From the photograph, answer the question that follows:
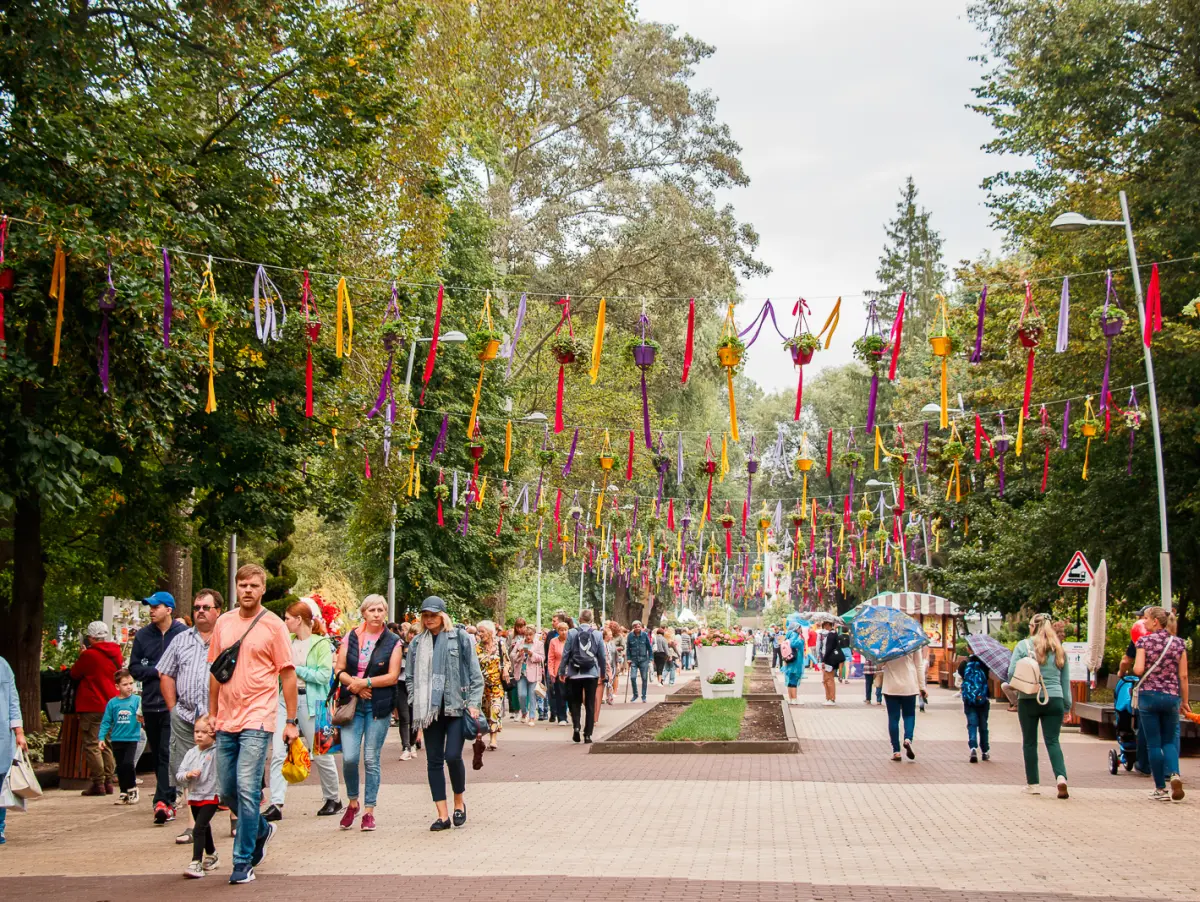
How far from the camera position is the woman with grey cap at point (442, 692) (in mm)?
10500

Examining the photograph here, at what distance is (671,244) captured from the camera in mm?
39875

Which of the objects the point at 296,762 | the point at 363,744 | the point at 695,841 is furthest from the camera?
the point at 363,744

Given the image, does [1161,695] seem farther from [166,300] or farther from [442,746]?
[166,300]

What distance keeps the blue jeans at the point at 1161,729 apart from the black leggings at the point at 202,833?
320 inches

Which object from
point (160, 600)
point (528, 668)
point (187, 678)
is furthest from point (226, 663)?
point (528, 668)

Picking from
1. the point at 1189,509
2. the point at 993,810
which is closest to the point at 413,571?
the point at 1189,509

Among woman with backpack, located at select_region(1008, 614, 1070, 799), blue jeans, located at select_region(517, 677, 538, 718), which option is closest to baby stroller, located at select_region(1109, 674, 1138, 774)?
woman with backpack, located at select_region(1008, 614, 1070, 799)

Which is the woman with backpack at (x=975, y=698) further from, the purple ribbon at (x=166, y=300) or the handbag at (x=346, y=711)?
the purple ribbon at (x=166, y=300)

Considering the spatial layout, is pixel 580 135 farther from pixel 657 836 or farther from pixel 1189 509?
pixel 657 836

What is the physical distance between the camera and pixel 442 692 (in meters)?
10.5

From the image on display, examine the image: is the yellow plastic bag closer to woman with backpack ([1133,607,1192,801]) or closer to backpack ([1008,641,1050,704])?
backpack ([1008,641,1050,704])

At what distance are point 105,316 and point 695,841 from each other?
9.26 metres

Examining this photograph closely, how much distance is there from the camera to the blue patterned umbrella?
16.0 metres

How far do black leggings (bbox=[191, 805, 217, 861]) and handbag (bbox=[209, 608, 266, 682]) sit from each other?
878mm
